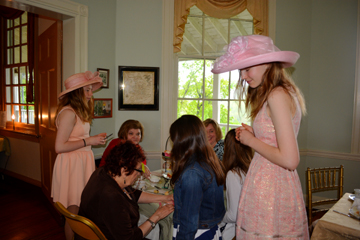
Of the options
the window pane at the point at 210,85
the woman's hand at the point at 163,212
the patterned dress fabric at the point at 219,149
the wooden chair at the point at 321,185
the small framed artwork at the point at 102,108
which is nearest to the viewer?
the woman's hand at the point at 163,212

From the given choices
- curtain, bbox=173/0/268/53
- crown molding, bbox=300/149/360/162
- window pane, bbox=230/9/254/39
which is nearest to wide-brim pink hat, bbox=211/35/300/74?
curtain, bbox=173/0/268/53

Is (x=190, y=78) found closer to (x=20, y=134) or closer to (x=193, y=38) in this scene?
(x=193, y=38)

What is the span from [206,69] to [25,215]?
3.09 m

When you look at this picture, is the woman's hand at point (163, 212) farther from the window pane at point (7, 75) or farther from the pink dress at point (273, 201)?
the window pane at point (7, 75)

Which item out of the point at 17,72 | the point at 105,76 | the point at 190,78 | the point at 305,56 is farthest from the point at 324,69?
the point at 17,72

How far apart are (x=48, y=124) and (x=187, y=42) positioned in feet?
7.03

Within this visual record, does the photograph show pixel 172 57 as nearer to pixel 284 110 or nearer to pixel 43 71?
pixel 43 71

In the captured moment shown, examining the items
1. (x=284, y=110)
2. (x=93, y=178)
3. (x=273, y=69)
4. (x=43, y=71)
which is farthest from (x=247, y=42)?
(x=43, y=71)

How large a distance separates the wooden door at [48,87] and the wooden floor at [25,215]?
264 mm

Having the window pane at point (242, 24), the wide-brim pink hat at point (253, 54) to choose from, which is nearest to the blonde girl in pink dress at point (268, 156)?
the wide-brim pink hat at point (253, 54)

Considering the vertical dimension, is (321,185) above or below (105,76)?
below

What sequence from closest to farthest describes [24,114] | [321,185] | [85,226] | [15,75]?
[85,226], [321,185], [24,114], [15,75]

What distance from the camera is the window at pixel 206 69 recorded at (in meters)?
3.62

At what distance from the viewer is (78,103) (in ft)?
6.75
